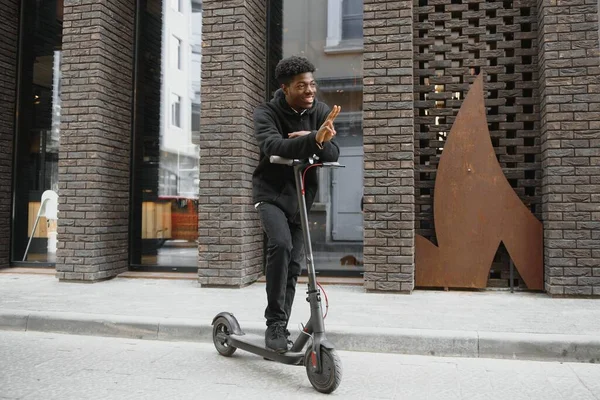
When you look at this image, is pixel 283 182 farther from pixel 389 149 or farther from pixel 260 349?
Result: pixel 389 149

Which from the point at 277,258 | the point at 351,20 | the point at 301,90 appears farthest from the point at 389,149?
the point at 277,258

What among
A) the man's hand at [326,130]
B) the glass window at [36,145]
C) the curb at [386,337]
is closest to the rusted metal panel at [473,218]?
the curb at [386,337]

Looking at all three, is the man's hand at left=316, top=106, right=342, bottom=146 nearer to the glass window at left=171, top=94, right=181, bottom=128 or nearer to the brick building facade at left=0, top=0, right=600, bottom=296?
the brick building facade at left=0, top=0, right=600, bottom=296

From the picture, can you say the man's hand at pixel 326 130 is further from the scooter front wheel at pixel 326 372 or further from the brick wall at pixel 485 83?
the brick wall at pixel 485 83

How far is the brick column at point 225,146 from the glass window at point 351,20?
1.40 metres

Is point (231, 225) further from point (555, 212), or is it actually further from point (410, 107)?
point (555, 212)

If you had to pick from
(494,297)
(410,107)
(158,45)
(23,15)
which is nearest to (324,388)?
(494,297)

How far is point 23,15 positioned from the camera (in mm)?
8742

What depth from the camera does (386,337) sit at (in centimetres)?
451

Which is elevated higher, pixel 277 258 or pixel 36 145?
pixel 36 145

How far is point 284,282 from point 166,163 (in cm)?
480

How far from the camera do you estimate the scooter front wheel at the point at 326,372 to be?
3.30 m

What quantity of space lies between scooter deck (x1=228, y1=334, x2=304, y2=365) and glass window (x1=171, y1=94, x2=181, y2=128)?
15.5 feet

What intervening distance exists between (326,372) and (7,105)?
24.3ft
